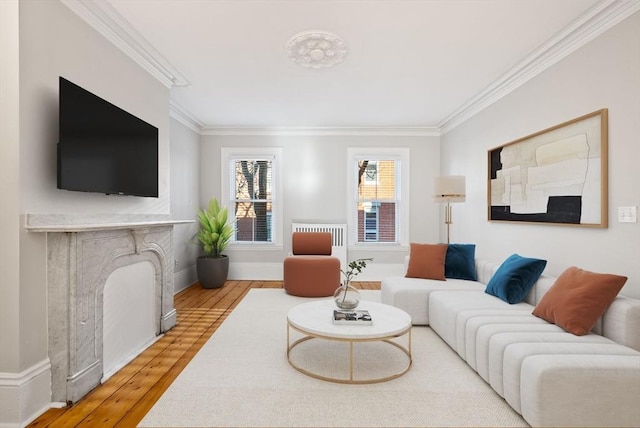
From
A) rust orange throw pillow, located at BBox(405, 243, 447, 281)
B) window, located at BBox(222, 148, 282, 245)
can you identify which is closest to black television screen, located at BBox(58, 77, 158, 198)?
window, located at BBox(222, 148, 282, 245)

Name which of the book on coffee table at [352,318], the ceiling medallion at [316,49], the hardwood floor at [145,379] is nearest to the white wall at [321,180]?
the hardwood floor at [145,379]

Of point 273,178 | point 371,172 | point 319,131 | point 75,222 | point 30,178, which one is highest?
point 319,131

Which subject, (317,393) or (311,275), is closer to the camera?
(317,393)

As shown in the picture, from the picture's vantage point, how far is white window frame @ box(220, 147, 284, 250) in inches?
235

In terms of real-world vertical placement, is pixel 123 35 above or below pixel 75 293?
above

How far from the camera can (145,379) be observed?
7.97ft

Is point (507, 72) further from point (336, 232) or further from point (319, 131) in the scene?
point (336, 232)

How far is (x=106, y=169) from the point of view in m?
2.55

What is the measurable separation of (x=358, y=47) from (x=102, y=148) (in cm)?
228

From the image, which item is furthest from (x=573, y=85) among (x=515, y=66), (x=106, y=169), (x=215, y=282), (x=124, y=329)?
(x=215, y=282)

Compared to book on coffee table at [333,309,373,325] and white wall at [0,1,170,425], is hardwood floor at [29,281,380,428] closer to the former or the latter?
white wall at [0,1,170,425]

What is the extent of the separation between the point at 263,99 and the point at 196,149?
2006 mm

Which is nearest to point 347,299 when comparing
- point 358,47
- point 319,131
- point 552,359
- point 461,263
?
point 552,359

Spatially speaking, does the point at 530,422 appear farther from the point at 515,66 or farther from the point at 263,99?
the point at 263,99
